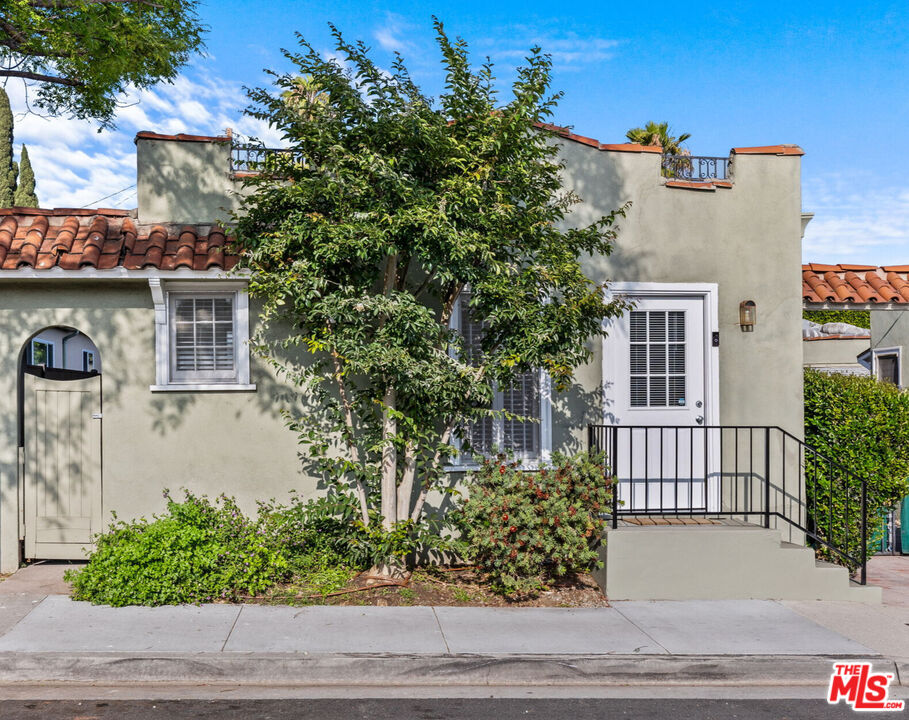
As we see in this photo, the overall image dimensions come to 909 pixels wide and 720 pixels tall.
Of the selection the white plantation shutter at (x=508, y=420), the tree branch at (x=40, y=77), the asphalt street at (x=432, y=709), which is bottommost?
the asphalt street at (x=432, y=709)

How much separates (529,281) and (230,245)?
9.31 feet

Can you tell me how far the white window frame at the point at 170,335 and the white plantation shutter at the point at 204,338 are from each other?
0.15 ft

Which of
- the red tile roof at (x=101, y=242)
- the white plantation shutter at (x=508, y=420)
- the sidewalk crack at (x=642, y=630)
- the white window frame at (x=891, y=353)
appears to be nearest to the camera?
the sidewalk crack at (x=642, y=630)

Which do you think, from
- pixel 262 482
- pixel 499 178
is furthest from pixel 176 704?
pixel 499 178

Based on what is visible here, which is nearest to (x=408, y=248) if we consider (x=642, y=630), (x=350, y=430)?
(x=350, y=430)

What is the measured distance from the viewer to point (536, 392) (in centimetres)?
771

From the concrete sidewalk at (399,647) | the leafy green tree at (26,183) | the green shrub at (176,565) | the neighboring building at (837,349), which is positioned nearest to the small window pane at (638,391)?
the concrete sidewalk at (399,647)

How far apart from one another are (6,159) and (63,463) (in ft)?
59.5

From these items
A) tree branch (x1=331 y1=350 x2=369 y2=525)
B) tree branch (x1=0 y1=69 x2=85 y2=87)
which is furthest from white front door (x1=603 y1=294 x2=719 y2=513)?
tree branch (x1=0 y1=69 x2=85 y2=87)

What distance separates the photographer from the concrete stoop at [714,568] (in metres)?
6.72

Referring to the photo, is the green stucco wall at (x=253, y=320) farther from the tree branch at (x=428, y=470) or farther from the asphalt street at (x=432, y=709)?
the asphalt street at (x=432, y=709)

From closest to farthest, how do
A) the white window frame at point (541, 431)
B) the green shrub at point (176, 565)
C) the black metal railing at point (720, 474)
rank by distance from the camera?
the green shrub at point (176, 565)
the white window frame at point (541, 431)
the black metal railing at point (720, 474)

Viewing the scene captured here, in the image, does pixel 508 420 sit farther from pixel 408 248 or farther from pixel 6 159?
pixel 6 159

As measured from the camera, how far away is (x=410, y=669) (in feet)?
16.6
